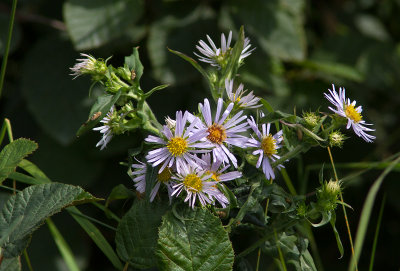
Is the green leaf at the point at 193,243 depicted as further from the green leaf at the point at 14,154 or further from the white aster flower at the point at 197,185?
the green leaf at the point at 14,154

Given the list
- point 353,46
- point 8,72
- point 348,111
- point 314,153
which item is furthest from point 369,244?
point 8,72

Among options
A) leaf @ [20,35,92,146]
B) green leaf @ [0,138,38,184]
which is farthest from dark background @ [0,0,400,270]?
green leaf @ [0,138,38,184]

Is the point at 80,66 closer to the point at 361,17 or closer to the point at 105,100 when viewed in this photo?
the point at 105,100

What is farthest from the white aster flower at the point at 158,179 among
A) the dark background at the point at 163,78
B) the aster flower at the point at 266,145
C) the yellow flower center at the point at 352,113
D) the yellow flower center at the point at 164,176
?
the dark background at the point at 163,78

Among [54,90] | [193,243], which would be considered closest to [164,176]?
[193,243]

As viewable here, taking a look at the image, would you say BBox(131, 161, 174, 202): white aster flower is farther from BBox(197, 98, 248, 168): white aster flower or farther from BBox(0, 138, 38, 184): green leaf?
BBox(0, 138, 38, 184): green leaf

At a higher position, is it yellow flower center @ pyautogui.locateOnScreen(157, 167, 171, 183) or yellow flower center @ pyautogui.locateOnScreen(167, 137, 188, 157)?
yellow flower center @ pyautogui.locateOnScreen(167, 137, 188, 157)
